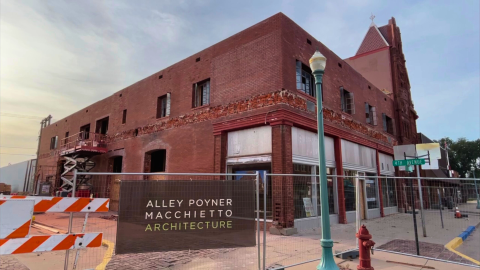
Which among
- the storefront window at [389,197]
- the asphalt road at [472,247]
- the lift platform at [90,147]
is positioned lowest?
the asphalt road at [472,247]

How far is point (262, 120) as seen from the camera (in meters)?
12.2

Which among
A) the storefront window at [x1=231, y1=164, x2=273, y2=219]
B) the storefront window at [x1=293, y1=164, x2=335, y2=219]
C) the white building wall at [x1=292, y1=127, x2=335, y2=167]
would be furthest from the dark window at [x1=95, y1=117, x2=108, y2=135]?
the storefront window at [x1=293, y1=164, x2=335, y2=219]

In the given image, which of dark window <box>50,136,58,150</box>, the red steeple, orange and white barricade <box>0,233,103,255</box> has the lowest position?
orange and white barricade <box>0,233,103,255</box>

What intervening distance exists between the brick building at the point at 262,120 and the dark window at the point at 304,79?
0.17ft

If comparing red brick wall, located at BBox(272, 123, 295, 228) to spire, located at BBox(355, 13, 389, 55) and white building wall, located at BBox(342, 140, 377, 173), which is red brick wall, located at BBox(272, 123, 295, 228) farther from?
spire, located at BBox(355, 13, 389, 55)

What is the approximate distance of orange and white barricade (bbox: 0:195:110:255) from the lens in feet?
14.2

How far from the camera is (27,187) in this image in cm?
4225

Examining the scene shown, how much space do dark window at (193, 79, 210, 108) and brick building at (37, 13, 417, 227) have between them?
6 cm

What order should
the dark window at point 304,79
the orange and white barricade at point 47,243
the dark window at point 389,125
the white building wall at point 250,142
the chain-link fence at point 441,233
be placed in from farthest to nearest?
the dark window at point 389,125
the dark window at point 304,79
the white building wall at point 250,142
the chain-link fence at point 441,233
the orange and white barricade at point 47,243

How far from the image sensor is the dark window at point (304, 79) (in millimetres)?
13554

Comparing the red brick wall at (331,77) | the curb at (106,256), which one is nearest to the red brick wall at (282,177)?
the red brick wall at (331,77)

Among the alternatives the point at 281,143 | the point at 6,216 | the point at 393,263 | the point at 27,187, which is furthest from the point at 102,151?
the point at 27,187

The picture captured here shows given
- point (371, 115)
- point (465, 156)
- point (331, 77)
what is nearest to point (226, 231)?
point (331, 77)

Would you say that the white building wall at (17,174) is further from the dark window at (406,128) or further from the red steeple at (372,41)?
the dark window at (406,128)
